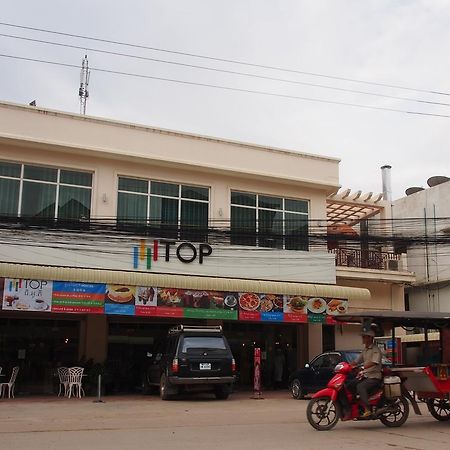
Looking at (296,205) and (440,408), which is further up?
(296,205)

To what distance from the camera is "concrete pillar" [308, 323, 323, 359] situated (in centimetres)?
2431

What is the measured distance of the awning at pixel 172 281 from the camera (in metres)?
18.0

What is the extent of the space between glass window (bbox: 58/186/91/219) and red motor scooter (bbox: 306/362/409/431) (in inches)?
492

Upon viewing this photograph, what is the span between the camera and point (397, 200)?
32.9m

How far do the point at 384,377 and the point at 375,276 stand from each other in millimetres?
15483

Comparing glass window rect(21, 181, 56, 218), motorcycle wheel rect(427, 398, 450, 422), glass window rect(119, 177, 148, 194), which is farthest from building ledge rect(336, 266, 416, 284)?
motorcycle wheel rect(427, 398, 450, 422)

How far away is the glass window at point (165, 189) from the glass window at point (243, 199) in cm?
225

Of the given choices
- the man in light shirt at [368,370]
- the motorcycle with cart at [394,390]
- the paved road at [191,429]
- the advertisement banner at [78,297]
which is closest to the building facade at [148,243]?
the advertisement banner at [78,297]

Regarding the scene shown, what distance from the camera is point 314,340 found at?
24469mm

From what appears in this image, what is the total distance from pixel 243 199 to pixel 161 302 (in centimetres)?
584

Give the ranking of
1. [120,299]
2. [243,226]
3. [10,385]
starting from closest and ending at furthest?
1. [10,385]
2. [120,299]
3. [243,226]

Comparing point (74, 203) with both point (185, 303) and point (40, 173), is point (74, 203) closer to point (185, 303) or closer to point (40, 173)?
point (40, 173)

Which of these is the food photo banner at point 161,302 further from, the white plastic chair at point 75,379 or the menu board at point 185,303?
the white plastic chair at point 75,379

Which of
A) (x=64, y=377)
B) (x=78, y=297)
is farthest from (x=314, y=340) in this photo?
(x=78, y=297)
